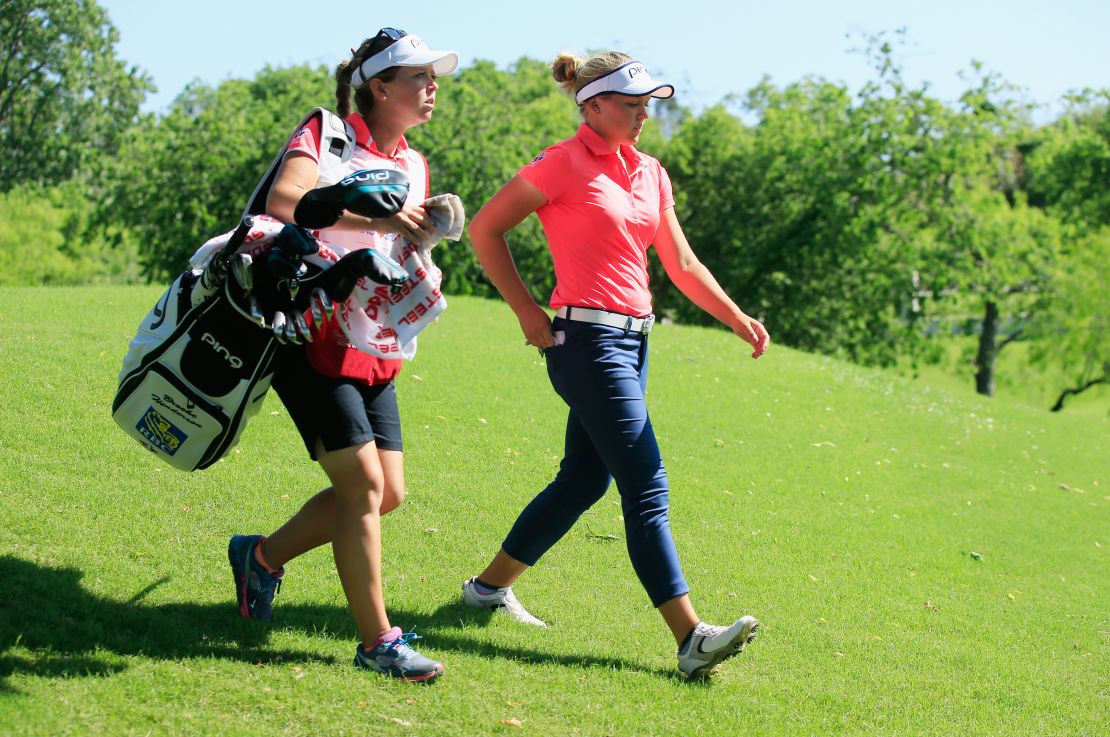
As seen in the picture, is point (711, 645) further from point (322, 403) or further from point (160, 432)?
point (160, 432)

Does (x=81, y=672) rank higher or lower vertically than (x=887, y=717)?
higher

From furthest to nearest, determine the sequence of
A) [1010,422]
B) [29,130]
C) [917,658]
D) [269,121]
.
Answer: [29,130]
[269,121]
[1010,422]
[917,658]

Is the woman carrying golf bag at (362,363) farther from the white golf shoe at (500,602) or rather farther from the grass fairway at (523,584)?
the white golf shoe at (500,602)

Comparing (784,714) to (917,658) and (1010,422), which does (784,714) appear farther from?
(1010,422)

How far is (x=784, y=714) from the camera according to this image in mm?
4609

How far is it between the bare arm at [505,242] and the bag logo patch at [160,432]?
1383 mm

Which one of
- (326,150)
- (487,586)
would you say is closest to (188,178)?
(487,586)

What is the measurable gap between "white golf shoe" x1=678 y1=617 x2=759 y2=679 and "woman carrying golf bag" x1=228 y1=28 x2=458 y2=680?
3.48 ft

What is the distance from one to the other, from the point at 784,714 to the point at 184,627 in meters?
2.41

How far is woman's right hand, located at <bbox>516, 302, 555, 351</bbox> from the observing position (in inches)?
186

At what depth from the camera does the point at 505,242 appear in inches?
184

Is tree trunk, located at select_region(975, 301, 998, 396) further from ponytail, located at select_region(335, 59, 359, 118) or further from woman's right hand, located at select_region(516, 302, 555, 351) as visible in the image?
ponytail, located at select_region(335, 59, 359, 118)

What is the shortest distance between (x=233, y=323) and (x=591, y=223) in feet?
5.02

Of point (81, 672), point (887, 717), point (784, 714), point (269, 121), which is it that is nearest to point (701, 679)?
point (784, 714)
